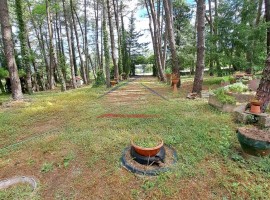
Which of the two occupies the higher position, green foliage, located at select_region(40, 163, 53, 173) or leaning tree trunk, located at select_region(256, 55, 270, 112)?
leaning tree trunk, located at select_region(256, 55, 270, 112)

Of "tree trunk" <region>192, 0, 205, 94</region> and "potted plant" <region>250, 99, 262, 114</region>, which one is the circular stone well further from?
"tree trunk" <region>192, 0, 205, 94</region>

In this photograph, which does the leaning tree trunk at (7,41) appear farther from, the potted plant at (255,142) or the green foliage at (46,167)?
the potted plant at (255,142)

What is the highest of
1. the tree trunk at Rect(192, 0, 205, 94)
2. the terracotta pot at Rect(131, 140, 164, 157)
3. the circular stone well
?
the tree trunk at Rect(192, 0, 205, 94)

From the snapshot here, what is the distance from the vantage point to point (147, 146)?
2.36 metres

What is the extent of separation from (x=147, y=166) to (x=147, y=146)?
0.84 feet

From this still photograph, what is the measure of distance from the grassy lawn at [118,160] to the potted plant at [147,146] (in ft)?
0.99

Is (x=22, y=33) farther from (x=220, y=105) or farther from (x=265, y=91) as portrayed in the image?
(x=265, y=91)

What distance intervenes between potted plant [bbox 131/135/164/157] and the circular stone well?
150 mm

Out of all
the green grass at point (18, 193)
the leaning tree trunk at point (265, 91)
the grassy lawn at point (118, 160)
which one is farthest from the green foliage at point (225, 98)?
the green grass at point (18, 193)

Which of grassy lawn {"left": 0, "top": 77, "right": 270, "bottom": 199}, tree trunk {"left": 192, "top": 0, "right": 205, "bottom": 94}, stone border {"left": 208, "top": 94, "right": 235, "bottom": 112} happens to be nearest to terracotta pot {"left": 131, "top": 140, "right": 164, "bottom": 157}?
grassy lawn {"left": 0, "top": 77, "right": 270, "bottom": 199}

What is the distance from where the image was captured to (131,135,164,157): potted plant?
2283 mm

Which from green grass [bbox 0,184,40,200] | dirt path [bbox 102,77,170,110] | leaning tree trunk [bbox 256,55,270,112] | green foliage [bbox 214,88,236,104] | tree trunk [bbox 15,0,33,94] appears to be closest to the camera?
green grass [bbox 0,184,40,200]

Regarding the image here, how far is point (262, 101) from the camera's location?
3.55 m

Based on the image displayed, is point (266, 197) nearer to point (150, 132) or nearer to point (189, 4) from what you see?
point (150, 132)
